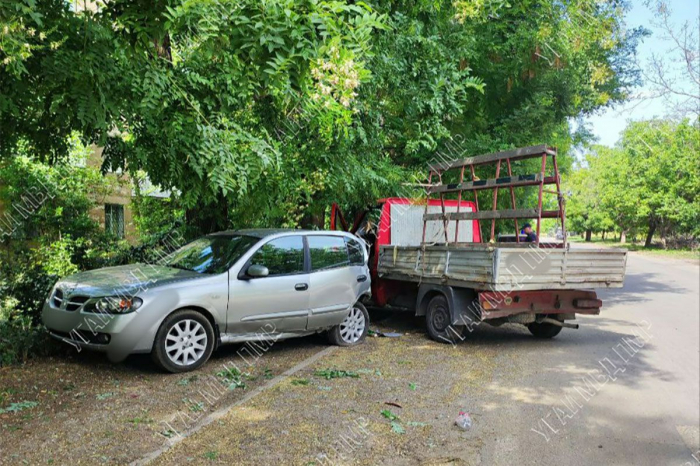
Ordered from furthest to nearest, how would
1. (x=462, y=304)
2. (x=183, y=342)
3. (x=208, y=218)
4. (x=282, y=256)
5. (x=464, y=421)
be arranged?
(x=208, y=218), (x=462, y=304), (x=282, y=256), (x=183, y=342), (x=464, y=421)

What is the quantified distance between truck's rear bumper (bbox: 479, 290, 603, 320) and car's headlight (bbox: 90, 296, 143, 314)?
14.7 ft

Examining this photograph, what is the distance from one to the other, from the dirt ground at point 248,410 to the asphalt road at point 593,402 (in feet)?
1.28

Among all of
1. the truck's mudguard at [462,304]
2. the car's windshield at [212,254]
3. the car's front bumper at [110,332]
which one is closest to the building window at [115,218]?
the car's windshield at [212,254]

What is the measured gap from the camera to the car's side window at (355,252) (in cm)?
809

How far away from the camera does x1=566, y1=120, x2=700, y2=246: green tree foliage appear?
38469 millimetres

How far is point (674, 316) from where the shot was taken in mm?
11164

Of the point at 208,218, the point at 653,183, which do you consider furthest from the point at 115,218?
the point at 653,183

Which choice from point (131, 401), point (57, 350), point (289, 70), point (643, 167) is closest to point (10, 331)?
point (57, 350)

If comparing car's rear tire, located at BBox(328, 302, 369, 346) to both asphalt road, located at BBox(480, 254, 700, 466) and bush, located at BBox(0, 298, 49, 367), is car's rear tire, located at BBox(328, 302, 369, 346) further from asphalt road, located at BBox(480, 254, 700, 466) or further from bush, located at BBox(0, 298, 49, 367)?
bush, located at BBox(0, 298, 49, 367)

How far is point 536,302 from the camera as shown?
779 cm

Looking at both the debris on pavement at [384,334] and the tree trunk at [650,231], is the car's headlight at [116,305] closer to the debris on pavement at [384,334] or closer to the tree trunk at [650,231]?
the debris on pavement at [384,334]

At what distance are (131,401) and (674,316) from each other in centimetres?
1077

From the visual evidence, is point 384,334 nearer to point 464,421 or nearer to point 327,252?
point 327,252

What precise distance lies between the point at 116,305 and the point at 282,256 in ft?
7.26
